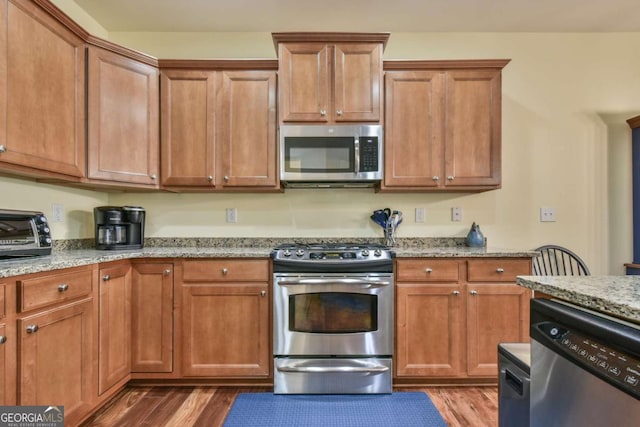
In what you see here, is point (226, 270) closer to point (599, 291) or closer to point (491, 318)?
point (491, 318)

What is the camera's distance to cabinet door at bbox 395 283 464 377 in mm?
2223

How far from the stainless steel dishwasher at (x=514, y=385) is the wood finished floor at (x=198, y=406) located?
92 centimetres

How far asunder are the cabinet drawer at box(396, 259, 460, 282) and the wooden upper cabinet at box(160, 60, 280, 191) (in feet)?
3.57

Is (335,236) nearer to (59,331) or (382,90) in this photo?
(382,90)

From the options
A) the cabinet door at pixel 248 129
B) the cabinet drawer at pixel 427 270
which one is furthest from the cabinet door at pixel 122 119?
the cabinet drawer at pixel 427 270

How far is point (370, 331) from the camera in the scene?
2170 millimetres

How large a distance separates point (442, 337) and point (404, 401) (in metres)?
0.47

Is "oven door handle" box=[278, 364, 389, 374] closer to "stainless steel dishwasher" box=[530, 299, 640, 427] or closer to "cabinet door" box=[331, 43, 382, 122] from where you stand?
"stainless steel dishwasher" box=[530, 299, 640, 427]

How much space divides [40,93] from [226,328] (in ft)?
5.54

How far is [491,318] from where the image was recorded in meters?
Answer: 2.23

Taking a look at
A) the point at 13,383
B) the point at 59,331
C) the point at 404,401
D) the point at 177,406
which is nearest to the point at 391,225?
the point at 404,401

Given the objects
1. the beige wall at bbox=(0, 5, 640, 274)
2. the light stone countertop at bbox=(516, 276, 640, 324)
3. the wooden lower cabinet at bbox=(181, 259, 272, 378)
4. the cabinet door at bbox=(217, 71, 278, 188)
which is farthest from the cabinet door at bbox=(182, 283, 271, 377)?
the light stone countertop at bbox=(516, 276, 640, 324)

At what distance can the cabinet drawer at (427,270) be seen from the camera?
2.22 meters

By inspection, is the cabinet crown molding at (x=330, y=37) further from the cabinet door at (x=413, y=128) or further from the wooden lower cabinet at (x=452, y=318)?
the wooden lower cabinet at (x=452, y=318)
